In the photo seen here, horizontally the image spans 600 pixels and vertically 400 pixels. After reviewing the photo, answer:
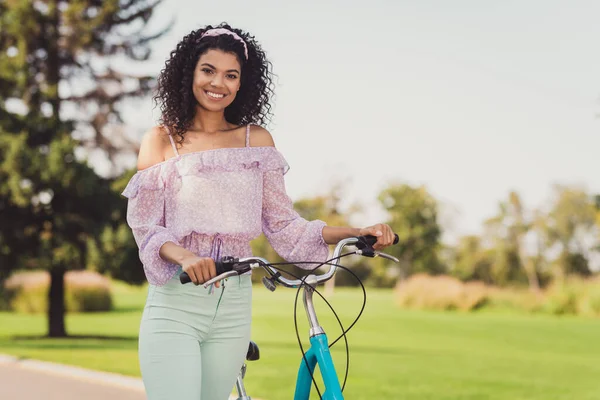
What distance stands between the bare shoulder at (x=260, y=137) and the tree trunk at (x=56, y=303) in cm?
1452

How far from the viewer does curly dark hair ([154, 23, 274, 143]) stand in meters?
3.04

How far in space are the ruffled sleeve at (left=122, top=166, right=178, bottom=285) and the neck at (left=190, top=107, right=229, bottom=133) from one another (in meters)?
0.27

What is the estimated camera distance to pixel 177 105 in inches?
121

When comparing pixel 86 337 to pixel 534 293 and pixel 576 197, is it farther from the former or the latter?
pixel 576 197

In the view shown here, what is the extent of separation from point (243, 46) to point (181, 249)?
0.88m

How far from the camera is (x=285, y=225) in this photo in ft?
10.4

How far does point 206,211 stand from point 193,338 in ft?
1.48

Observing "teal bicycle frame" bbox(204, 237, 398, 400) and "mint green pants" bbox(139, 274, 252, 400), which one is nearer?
"teal bicycle frame" bbox(204, 237, 398, 400)

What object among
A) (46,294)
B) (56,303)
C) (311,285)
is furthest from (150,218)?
(46,294)

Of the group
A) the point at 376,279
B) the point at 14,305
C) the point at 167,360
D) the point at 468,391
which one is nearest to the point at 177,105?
the point at 167,360

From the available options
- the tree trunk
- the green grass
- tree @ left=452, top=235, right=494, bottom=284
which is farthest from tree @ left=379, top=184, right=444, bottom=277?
the tree trunk

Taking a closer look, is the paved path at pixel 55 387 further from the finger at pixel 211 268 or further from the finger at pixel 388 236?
the finger at pixel 211 268

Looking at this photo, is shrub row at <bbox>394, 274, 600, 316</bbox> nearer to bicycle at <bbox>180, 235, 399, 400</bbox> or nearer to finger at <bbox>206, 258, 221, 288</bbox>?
bicycle at <bbox>180, 235, 399, 400</bbox>

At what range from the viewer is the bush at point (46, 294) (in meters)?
24.3
